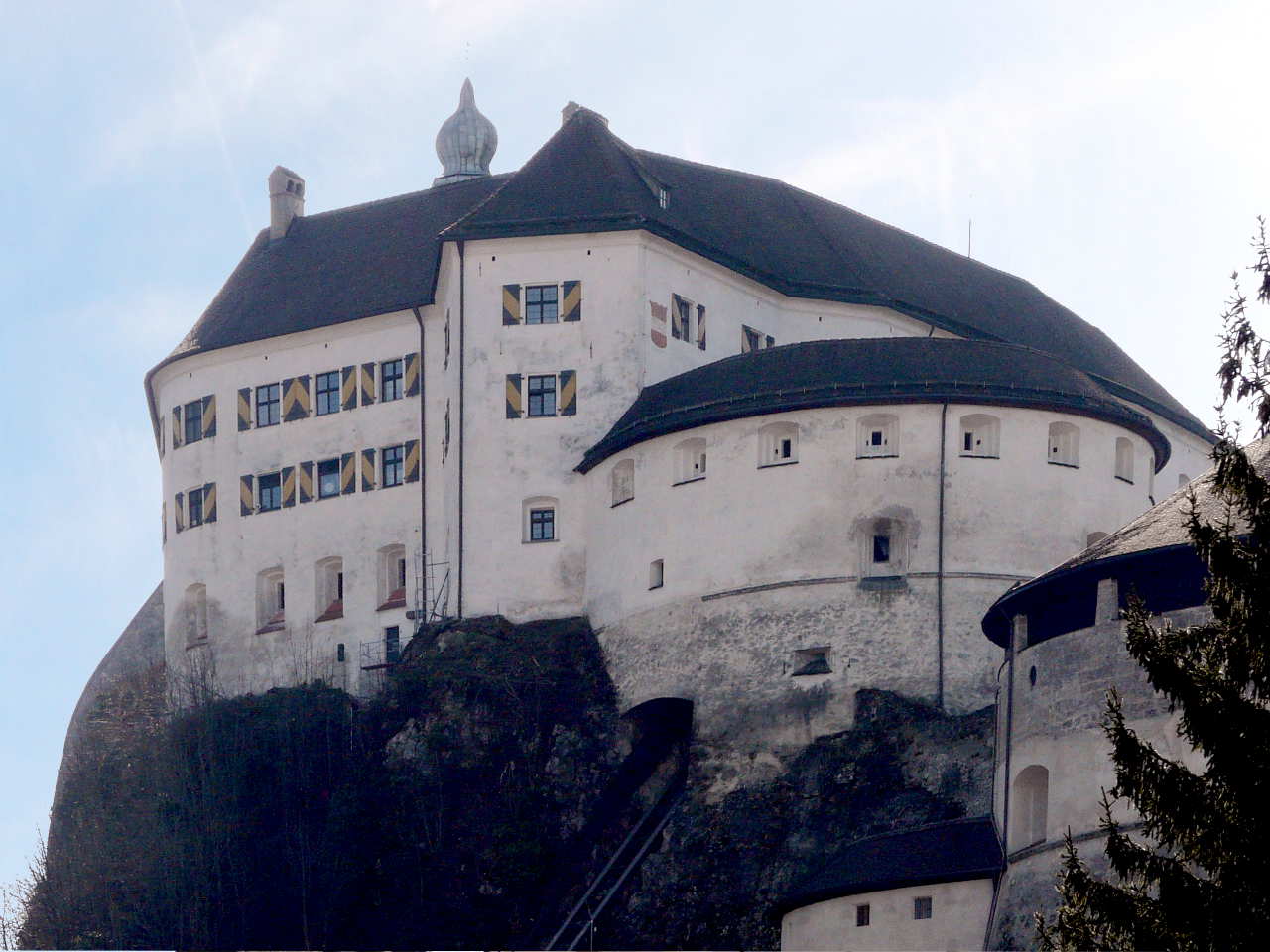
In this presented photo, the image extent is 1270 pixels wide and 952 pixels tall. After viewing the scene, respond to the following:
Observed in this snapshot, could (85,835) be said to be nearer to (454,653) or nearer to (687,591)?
(454,653)

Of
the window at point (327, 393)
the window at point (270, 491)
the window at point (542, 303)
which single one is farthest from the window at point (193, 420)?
the window at point (542, 303)

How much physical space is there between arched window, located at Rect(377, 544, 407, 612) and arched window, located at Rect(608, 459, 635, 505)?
6956 mm

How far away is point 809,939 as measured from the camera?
42.2 meters

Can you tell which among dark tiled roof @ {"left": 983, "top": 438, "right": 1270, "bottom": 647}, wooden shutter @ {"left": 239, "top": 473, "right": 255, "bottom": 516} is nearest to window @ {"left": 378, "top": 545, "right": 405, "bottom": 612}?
wooden shutter @ {"left": 239, "top": 473, "right": 255, "bottom": 516}

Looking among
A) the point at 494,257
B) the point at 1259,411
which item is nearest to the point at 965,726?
the point at 494,257

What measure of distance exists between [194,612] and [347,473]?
5.02m

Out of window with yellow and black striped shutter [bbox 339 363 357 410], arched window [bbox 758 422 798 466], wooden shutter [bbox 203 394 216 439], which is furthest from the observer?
wooden shutter [bbox 203 394 216 439]

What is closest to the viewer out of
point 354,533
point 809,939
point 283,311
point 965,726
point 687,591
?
point 809,939

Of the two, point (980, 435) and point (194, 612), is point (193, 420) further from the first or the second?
point (980, 435)

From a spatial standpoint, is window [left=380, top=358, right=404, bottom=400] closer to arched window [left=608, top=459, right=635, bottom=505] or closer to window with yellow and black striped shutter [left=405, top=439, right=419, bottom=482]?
window with yellow and black striped shutter [left=405, top=439, right=419, bottom=482]

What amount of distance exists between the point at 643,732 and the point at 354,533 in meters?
11.2

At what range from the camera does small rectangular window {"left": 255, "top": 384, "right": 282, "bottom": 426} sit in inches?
2511

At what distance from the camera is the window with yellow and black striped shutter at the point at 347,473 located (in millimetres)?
61656

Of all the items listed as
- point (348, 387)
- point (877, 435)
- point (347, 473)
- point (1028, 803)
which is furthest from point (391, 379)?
point (1028, 803)
